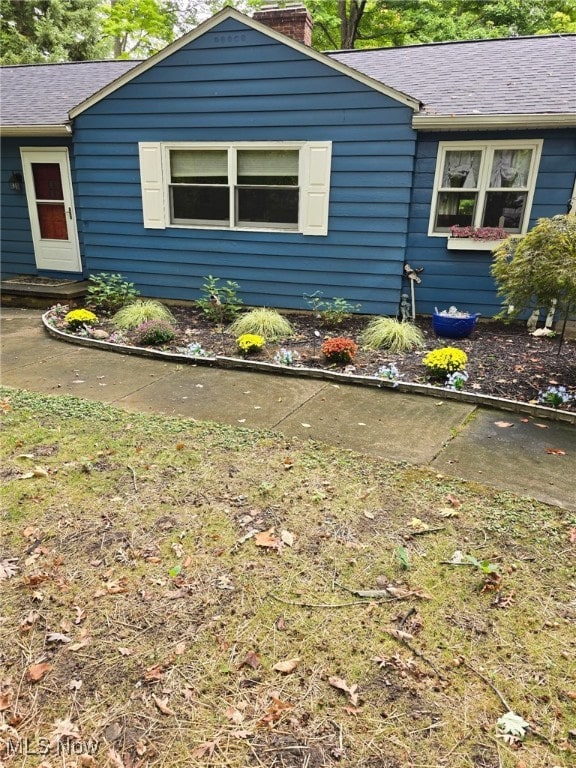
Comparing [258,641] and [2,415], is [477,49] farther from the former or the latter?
[258,641]

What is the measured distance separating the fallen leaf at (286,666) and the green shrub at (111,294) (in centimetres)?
665

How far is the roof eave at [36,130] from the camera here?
26.0 feet

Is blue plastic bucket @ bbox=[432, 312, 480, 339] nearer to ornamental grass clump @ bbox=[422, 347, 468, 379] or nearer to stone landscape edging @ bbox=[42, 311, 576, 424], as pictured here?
ornamental grass clump @ bbox=[422, 347, 468, 379]

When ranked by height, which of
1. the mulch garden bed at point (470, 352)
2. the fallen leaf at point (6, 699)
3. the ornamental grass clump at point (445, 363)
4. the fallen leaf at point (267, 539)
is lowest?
the fallen leaf at point (6, 699)

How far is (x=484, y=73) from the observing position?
7324mm

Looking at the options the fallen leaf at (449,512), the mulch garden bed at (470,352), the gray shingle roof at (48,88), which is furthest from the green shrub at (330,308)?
the gray shingle roof at (48,88)

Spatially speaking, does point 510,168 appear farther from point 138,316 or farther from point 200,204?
point 138,316

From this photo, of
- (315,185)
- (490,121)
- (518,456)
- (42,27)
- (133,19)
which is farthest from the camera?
(133,19)

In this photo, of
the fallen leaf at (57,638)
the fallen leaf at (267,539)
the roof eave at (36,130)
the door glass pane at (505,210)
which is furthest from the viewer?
the roof eave at (36,130)

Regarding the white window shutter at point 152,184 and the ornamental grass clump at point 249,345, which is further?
the white window shutter at point 152,184

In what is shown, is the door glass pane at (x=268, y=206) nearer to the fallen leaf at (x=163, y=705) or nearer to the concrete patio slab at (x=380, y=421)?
the concrete patio slab at (x=380, y=421)

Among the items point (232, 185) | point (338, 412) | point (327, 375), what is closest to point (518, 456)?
point (338, 412)

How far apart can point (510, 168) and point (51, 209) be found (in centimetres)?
758

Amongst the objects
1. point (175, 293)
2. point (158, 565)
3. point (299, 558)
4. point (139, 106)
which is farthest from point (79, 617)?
point (139, 106)
